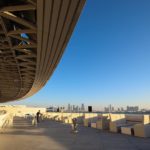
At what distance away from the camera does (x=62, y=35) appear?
1101cm

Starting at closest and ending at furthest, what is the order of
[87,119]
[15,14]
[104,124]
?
[15,14], [104,124], [87,119]

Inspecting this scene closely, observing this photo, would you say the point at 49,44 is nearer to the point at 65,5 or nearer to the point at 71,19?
the point at 71,19

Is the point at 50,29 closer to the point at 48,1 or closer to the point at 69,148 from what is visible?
the point at 48,1

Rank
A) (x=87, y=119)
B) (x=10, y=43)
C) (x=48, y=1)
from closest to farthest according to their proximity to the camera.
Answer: (x=48, y=1)
(x=10, y=43)
(x=87, y=119)

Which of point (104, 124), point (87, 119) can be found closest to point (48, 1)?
point (104, 124)

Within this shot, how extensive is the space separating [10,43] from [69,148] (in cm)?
695

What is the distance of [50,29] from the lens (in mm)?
10203

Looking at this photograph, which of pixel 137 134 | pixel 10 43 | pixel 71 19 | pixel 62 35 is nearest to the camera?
pixel 71 19

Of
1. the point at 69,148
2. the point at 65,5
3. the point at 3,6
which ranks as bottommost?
the point at 69,148

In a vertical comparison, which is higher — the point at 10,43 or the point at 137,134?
the point at 10,43

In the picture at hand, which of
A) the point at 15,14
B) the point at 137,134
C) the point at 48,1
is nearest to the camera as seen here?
the point at 48,1

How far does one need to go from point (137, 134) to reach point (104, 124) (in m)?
4.19

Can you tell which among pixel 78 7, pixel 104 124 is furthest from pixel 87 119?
pixel 78 7

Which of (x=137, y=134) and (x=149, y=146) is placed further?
(x=137, y=134)
